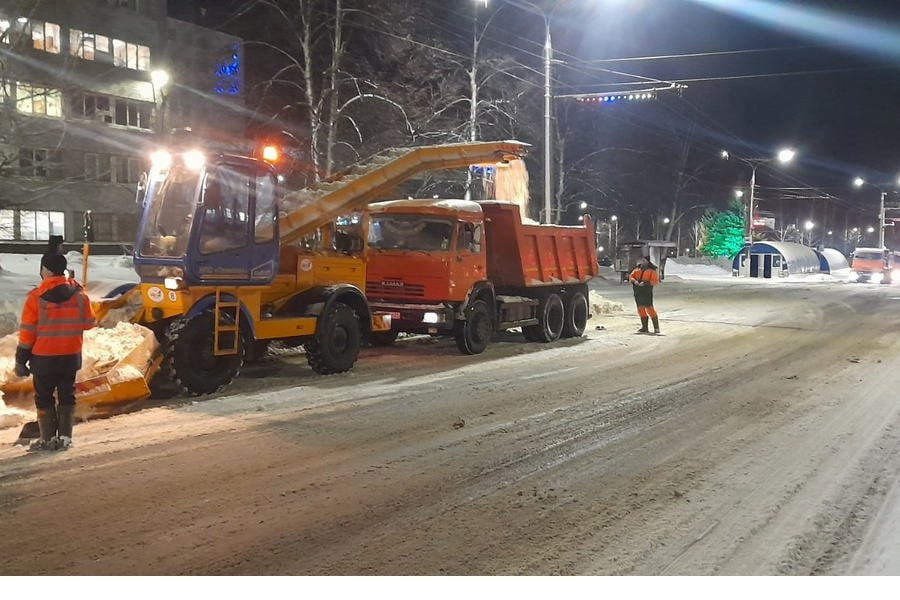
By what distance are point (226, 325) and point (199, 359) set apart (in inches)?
20.2

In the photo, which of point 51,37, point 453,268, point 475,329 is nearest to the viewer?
point 453,268

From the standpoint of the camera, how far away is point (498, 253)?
1470 centimetres

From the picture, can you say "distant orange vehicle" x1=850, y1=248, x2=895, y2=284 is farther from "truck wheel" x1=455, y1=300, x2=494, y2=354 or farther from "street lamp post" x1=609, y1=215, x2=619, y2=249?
"truck wheel" x1=455, y1=300, x2=494, y2=354

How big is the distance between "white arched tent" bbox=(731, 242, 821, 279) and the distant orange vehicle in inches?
174

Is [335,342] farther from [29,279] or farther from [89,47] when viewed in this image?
[89,47]

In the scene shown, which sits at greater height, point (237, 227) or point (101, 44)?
point (101, 44)

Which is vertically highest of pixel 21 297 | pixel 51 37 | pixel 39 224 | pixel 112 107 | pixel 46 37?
pixel 51 37

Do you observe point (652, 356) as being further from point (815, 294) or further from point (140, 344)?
point (815, 294)

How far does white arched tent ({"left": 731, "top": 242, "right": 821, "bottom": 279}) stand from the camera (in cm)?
5028

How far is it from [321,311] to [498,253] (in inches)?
199

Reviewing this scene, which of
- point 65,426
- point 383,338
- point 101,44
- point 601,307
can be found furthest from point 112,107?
point 65,426

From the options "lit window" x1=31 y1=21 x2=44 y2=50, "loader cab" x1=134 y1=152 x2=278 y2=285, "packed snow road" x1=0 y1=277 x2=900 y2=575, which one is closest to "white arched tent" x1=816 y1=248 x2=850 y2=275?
"packed snow road" x1=0 y1=277 x2=900 y2=575

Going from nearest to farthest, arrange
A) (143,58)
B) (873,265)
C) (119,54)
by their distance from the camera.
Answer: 1. (119,54)
2. (143,58)
3. (873,265)

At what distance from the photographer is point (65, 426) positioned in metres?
6.87
